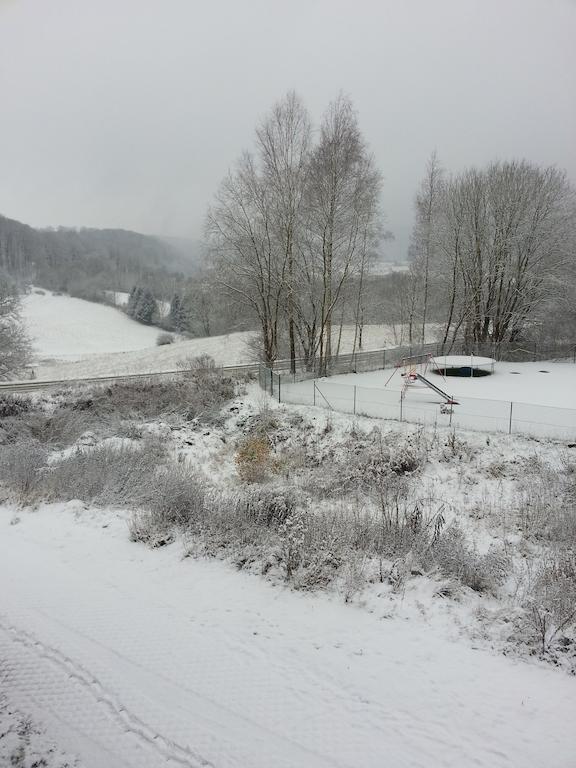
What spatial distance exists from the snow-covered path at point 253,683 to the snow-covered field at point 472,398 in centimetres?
948

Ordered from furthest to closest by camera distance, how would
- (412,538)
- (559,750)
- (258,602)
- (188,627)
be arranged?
(412,538)
(258,602)
(188,627)
(559,750)

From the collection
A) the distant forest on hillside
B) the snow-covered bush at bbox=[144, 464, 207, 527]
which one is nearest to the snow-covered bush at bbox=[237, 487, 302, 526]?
the snow-covered bush at bbox=[144, 464, 207, 527]

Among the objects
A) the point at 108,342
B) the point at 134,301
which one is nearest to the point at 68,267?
the point at 134,301

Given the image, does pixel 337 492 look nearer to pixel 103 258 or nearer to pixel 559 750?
pixel 559 750

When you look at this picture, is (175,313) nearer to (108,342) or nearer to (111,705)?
(108,342)

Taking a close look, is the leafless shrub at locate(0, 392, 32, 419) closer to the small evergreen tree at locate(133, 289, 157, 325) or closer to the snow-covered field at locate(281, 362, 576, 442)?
the snow-covered field at locate(281, 362, 576, 442)

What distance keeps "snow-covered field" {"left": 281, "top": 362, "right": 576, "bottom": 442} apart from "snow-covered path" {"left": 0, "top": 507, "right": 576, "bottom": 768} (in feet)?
31.1

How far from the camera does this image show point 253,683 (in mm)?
3723

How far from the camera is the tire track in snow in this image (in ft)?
9.89

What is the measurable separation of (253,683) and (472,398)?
41.1ft

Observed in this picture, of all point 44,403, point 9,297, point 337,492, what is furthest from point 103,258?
point 337,492

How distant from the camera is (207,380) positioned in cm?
2006

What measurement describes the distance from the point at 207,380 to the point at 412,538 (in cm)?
1495

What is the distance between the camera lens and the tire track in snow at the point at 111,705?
3016 mm
